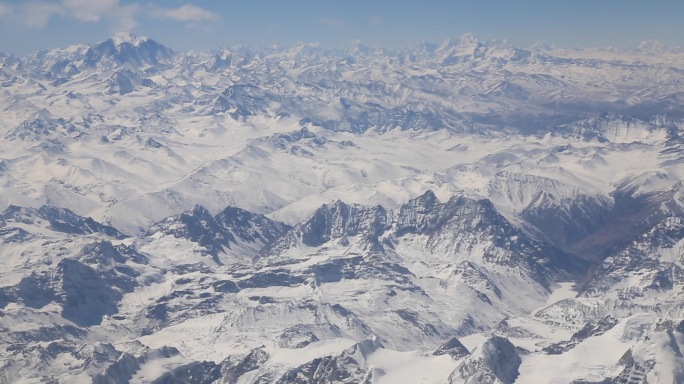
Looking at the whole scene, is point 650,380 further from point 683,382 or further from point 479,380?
point 479,380

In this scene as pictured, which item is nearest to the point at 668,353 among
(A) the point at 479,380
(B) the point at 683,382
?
(B) the point at 683,382

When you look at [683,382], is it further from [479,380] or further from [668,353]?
[479,380]

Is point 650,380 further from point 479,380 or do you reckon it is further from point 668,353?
point 479,380

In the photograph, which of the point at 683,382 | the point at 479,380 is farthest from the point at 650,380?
the point at 479,380
